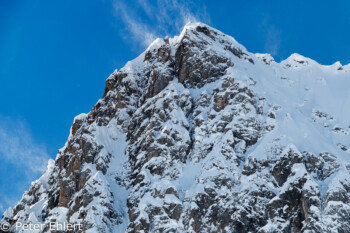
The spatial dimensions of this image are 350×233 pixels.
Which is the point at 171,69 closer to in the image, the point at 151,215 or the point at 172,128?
the point at 172,128

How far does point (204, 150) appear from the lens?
117750 mm

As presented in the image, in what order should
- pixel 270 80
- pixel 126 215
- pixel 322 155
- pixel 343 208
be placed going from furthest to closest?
pixel 270 80
pixel 126 215
pixel 322 155
pixel 343 208

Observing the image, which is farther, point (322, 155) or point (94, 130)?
point (94, 130)

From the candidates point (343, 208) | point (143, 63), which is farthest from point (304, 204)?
point (143, 63)

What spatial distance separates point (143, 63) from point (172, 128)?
4909 centimetres

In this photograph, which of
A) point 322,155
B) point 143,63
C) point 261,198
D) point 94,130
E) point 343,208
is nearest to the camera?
point 343,208

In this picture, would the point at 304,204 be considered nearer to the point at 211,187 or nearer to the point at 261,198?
the point at 261,198

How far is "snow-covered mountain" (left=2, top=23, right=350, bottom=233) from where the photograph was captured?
9875cm

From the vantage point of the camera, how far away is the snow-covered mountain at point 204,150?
9875 centimetres

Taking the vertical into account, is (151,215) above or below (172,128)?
below

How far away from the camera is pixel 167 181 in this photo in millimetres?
110500

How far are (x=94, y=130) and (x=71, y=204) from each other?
24.3 m

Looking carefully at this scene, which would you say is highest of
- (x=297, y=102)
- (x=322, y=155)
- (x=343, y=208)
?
(x=297, y=102)

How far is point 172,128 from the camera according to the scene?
12269 cm
